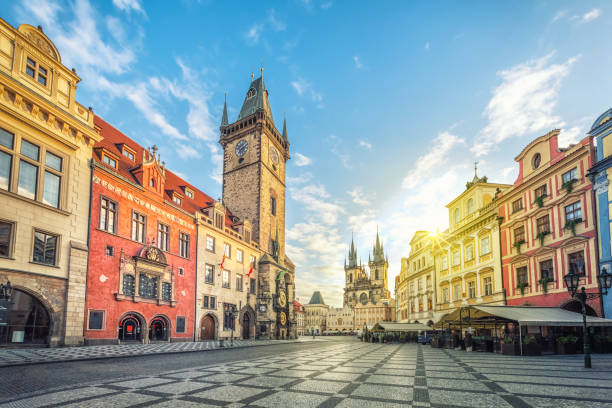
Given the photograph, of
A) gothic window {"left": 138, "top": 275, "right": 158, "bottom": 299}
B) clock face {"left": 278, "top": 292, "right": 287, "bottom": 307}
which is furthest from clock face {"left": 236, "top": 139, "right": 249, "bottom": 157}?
gothic window {"left": 138, "top": 275, "right": 158, "bottom": 299}

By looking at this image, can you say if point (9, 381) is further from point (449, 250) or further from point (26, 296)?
point (449, 250)

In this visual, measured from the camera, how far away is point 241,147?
52.3 meters

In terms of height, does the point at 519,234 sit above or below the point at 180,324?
above

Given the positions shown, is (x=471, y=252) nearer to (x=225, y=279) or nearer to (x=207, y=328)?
(x=225, y=279)

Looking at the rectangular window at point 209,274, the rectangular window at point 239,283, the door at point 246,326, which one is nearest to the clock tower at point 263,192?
the door at point 246,326

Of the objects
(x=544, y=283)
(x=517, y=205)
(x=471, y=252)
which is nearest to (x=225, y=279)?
(x=471, y=252)

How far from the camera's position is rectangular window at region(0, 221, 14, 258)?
57.4ft

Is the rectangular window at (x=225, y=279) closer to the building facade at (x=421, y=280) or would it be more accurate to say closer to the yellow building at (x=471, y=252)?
the yellow building at (x=471, y=252)

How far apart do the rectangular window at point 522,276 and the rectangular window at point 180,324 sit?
85.5 feet

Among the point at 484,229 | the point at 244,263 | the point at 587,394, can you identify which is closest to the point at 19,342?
the point at 587,394

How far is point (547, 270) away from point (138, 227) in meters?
28.1

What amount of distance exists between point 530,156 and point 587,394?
22491 mm

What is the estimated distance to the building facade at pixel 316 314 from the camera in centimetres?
15862

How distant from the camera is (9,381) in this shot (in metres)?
9.09
